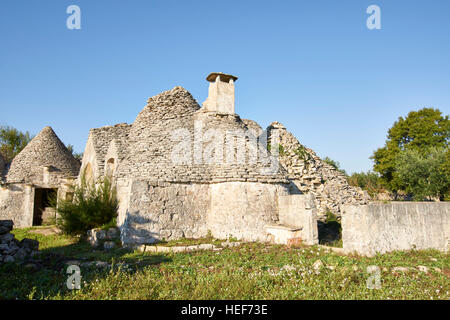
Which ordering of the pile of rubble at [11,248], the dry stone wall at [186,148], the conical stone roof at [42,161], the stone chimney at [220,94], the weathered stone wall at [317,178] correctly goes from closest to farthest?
1. the pile of rubble at [11,248]
2. the dry stone wall at [186,148]
3. the stone chimney at [220,94]
4. the weathered stone wall at [317,178]
5. the conical stone roof at [42,161]

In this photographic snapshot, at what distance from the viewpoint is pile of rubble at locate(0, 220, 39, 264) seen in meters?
7.04

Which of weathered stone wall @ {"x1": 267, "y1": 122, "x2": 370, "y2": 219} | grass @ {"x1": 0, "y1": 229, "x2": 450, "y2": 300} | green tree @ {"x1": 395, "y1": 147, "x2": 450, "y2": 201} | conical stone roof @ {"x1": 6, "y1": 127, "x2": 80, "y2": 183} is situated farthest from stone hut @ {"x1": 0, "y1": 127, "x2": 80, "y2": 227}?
green tree @ {"x1": 395, "y1": 147, "x2": 450, "y2": 201}

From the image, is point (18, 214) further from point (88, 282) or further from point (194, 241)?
point (88, 282)

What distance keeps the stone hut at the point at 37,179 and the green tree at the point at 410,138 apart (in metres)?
24.4

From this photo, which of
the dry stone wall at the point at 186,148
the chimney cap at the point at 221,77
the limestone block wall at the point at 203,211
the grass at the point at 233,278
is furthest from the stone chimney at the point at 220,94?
the grass at the point at 233,278

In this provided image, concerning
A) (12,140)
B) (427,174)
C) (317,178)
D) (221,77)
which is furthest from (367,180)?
(12,140)

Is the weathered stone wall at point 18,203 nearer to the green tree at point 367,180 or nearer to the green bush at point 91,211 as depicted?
the green bush at point 91,211

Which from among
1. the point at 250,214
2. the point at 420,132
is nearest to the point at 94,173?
the point at 250,214

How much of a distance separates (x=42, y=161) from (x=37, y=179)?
115 cm

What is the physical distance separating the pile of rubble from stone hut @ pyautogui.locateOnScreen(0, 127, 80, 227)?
7376 millimetres

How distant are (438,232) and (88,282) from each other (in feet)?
33.5

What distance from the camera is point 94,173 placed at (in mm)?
13734

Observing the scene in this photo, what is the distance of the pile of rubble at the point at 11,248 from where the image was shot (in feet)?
23.1

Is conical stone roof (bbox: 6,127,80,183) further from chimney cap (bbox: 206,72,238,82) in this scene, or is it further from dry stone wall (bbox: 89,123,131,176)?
chimney cap (bbox: 206,72,238,82)
